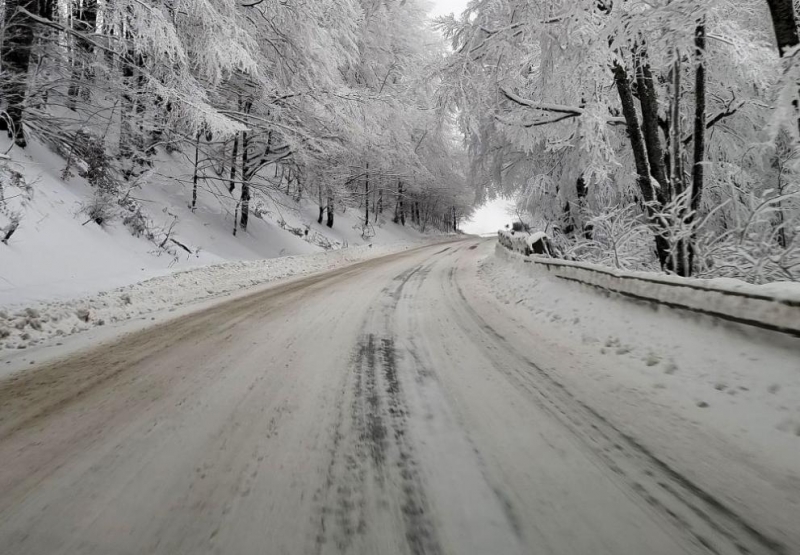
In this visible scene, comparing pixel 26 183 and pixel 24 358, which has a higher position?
pixel 26 183

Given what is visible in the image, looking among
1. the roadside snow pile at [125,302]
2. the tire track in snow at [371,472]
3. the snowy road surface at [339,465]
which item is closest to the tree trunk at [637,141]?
the snowy road surface at [339,465]

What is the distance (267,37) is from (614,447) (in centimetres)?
1140

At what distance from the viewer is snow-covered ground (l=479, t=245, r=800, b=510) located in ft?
6.11

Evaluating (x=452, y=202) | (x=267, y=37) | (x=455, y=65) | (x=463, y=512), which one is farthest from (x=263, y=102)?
(x=452, y=202)

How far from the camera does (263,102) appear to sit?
11.2m

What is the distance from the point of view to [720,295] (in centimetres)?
267

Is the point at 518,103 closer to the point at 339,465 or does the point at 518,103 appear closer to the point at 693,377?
the point at 693,377

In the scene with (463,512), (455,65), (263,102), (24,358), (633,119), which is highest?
(263,102)

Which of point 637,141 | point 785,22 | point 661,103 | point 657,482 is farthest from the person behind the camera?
point 661,103

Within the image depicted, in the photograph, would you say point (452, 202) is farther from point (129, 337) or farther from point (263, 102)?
point (129, 337)

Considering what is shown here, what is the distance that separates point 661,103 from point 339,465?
929 cm

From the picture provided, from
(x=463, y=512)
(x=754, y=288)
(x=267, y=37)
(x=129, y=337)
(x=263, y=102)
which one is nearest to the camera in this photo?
(x=463, y=512)

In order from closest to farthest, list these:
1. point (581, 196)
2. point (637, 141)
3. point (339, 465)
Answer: point (339, 465) → point (637, 141) → point (581, 196)

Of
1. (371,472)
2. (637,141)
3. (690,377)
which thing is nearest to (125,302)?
(371,472)
